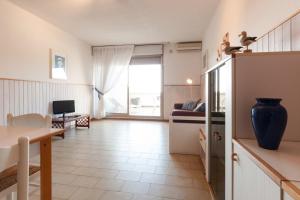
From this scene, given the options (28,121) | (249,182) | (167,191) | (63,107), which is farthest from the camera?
(63,107)

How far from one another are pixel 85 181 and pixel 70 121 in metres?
2.75

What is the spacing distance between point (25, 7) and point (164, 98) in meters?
4.58

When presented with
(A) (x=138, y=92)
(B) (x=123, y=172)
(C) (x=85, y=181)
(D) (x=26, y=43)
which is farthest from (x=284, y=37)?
(A) (x=138, y=92)

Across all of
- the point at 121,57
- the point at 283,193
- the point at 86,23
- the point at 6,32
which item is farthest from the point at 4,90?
the point at 283,193

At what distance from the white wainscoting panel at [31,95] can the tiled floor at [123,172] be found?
1012mm

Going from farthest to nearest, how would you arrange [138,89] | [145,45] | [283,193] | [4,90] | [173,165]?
[138,89], [145,45], [4,90], [173,165], [283,193]

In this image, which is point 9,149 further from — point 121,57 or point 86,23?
point 121,57

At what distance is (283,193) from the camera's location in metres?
0.60

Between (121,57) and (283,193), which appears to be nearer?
(283,193)

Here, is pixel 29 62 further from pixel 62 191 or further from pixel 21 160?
pixel 21 160

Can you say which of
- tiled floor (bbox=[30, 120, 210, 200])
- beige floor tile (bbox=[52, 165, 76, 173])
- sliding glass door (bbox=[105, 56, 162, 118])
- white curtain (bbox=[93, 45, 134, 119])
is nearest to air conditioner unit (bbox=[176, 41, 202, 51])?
sliding glass door (bbox=[105, 56, 162, 118])

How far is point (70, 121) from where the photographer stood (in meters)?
4.71

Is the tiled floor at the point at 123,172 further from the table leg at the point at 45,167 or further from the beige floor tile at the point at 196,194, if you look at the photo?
the table leg at the point at 45,167

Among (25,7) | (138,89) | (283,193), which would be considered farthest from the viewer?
(138,89)
